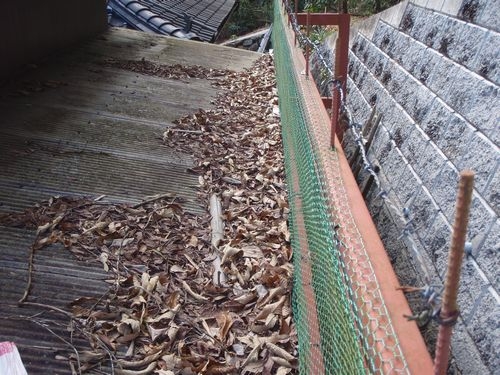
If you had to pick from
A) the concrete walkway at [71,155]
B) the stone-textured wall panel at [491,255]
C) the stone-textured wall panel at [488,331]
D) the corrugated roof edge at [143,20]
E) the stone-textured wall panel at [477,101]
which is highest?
the stone-textured wall panel at [477,101]

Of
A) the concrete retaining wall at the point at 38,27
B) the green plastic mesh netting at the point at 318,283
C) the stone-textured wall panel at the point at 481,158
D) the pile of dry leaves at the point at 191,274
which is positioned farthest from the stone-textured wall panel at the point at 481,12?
the concrete retaining wall at the point at 38,27

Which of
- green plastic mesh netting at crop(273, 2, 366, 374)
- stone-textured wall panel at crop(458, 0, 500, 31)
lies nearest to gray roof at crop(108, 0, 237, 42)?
green plastic mesh netting at crop(273, 2, 366, 374)

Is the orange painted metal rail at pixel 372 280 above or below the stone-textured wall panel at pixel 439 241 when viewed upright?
above

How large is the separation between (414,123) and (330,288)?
73.4 inches

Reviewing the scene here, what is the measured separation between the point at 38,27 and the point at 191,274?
5894 mm

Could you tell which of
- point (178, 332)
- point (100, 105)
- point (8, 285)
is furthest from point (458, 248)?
point (100, 105)

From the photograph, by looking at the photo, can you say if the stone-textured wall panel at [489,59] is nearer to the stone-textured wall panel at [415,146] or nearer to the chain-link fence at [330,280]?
the stone-textured wall panel at [415,146]

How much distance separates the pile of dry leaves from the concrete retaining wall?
3.32m

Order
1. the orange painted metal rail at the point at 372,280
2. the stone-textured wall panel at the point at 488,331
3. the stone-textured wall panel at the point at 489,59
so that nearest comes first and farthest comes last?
the orange painted metal rail at the point at 372,280 < the stone-textured wall panel at the point at 488,331 < the stone-textured wall panel at the point at 489,59

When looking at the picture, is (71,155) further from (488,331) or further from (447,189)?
(488,331)

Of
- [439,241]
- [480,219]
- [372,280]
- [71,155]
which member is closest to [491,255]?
[480,219]

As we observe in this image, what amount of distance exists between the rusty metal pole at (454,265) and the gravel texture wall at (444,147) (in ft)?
2.30

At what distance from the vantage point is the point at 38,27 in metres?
7.58

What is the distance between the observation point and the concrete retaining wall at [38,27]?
656 cm
